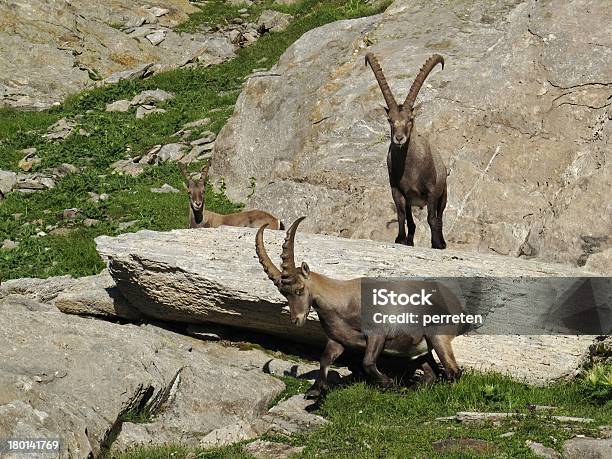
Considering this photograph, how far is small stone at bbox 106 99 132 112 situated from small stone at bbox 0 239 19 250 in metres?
10.5

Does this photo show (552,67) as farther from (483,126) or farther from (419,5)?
(419,5)

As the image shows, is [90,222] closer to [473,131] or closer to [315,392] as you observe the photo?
[473,131]

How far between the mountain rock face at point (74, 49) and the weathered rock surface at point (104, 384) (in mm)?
22472

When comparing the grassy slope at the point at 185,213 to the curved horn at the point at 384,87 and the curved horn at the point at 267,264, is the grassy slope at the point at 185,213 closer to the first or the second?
the curved horn at the point at 267,264

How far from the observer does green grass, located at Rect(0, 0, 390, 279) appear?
64.2 ft

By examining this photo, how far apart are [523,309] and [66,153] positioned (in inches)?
646

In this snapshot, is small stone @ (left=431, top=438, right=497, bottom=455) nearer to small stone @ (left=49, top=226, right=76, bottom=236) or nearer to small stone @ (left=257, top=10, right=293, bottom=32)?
small stone @ (left=49, top=226, right=76, bottom=236)

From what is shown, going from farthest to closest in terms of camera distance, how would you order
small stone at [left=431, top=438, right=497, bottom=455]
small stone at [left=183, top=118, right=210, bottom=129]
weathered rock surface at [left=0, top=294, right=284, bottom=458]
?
small stone at [left=183, top=118, right=210, bottom=129], weathered rock surface at [left=0, top=294, right=284, bottom=458], small stone at [left=431, top=438, right=497, bottom=455]

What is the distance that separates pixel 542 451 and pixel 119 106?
23153 mm

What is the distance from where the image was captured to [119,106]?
3019cm

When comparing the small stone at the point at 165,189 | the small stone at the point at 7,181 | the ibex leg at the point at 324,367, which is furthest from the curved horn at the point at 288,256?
the small stone at the point at 7,181

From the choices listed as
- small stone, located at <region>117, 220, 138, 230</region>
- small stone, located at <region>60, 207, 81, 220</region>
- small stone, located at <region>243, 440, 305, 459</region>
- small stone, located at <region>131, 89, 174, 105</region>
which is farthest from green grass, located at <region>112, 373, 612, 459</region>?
small stone, located at <region>131, 89, 174, 105</region>

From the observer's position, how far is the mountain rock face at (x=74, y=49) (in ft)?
113

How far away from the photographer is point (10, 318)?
1205cm
